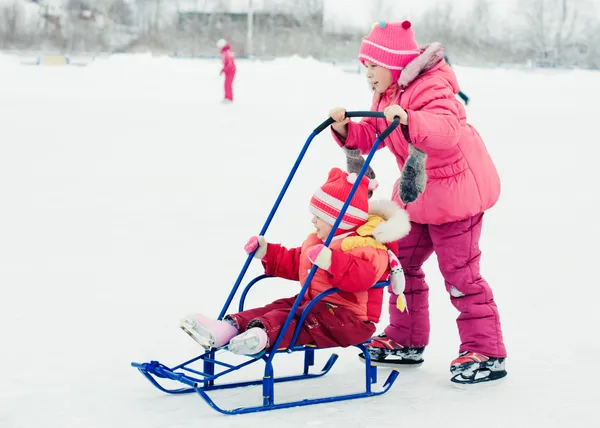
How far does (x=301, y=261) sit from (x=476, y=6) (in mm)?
42625

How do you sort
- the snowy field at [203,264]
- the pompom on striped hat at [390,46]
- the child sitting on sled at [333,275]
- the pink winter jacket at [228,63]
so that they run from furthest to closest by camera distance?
the pink winter jacket at [228,63] → the pompom on striped hat at [390,46] → the snowy field at [203,264] → the child sitting on sled at [333,275]

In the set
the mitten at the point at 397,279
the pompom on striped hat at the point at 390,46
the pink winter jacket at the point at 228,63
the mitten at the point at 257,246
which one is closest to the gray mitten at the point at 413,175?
the mitten at the point at 397,279

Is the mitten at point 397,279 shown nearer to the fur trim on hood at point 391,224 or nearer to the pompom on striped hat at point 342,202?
the fur trim on hood at point 391,224

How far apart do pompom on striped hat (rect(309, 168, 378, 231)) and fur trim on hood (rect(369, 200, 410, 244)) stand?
85 mm

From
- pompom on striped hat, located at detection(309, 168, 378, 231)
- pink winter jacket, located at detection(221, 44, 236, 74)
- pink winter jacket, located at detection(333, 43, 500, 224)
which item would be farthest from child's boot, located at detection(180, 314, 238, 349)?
pink winter jacket, located at detection(221, 44, 236, 74)

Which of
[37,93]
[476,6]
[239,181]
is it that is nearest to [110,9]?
[476,6]

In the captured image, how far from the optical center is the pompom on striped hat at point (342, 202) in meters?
3.28

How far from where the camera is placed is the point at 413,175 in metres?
3.22

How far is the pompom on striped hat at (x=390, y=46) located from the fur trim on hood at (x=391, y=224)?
0.54 metres

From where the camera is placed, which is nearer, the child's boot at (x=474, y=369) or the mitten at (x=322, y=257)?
the mitten at (x=322, y=257)

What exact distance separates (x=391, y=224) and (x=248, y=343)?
726 mm

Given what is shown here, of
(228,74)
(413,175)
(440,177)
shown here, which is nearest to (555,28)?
(228,74)

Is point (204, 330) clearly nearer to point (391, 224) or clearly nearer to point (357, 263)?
point (357, 263)

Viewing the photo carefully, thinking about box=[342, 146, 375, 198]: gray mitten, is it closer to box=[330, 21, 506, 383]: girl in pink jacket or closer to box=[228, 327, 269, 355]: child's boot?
box=[330, 21, 506, 383]: girl in pink jacket
